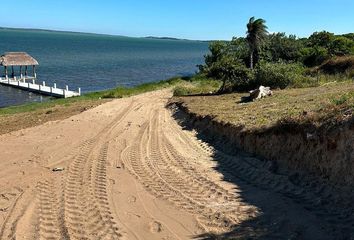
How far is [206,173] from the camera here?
1088 cm

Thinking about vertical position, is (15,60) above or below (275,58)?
below

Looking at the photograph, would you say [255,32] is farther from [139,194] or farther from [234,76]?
[139,194]

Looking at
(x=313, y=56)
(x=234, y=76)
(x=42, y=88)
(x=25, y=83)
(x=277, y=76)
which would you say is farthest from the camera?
(x=25, y=83)

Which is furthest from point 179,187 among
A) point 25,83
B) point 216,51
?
point 25,83

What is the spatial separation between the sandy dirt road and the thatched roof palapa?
40.6 m

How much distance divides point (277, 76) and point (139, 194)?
1648 centimetres

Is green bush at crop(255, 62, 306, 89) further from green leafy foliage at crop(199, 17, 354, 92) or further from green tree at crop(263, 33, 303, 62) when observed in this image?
green tree at crop(263, 33, 303, 62)

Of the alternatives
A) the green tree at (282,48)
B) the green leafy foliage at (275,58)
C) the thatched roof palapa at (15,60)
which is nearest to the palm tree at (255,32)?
the green leafy foliage at (275,58)

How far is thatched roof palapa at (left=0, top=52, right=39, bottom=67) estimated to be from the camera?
176ft

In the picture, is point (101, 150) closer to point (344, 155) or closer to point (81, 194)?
point (81, 194)

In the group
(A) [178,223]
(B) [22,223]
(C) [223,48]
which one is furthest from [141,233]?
(C) [223,48]

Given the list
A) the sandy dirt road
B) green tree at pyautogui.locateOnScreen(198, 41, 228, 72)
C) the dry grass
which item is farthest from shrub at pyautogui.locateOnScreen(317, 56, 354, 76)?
the sandy dirt road

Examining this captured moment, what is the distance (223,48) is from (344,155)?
43.2 metres

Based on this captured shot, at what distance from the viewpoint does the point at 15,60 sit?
5444cm
